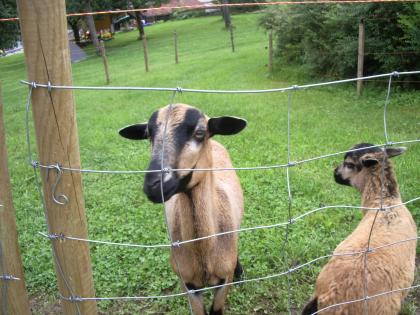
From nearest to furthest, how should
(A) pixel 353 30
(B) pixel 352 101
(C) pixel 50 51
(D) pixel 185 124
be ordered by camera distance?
(C) pixel 50 51 < (D) pixel 185 124 < (B) pixel 352 101 < (A) pixel 353 30

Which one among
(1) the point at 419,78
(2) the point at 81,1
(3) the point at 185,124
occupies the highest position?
(2) the point at 81,1

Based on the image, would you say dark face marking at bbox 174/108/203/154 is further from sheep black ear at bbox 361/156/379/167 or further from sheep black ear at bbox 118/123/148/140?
sheep black ear at bbox 361/156/379/167

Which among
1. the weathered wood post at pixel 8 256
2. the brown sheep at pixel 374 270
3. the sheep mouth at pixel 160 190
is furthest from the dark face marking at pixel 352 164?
the weathered wood post at pixel 8 256

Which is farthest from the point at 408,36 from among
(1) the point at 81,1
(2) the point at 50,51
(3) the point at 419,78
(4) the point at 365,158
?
(1) the point at 81,1

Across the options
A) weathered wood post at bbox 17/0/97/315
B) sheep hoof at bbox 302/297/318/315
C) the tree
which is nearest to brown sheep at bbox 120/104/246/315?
weathered wood post at bbox 17/0/97/315

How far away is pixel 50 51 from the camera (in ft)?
6.14

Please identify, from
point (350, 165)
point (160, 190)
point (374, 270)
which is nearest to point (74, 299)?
point (160, 190)

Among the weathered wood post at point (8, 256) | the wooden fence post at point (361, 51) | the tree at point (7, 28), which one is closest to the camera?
the weathered wood post at point (8, 256)

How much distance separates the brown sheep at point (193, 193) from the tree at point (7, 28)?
21525mm

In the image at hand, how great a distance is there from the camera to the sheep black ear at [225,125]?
118 inches

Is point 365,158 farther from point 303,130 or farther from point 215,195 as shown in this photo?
point 303,130

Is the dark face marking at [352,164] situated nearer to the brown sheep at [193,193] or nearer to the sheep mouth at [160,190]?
the brown sheep at [193,193]

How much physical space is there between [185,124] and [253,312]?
1.99m

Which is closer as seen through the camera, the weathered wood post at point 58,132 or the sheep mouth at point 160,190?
the weathered wood post at point 58,132
